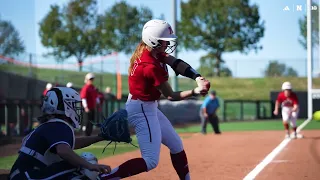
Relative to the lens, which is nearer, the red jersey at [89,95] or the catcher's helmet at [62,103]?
the catcher's helmet at [62,103]

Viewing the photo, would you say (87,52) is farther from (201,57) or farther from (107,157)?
(107,157)

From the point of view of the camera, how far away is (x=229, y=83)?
46.4 m

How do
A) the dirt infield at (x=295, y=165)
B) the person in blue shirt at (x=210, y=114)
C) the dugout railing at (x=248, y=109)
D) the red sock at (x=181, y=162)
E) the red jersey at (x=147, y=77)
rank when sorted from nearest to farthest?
the red jersey at (x=147, y=77)
the red sock at (x=181, y=162)
the dirt infield at (x=295, y=165)
the person in blue shirt at (x=210, y=114)
the dugout railing at (x=248, y=109)

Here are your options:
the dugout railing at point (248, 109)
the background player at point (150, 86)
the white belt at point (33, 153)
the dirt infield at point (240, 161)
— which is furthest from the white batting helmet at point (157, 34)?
the dugout railing at point (248, 109)

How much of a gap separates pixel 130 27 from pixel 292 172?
3393cm

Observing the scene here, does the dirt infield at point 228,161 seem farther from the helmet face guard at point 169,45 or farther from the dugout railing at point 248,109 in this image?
the dugout railing at point 248,109

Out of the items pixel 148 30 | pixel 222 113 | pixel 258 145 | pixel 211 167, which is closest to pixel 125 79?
pixel 222 113

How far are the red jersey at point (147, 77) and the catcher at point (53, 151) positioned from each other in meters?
1.22

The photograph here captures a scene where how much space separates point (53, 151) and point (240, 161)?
22.9 feet

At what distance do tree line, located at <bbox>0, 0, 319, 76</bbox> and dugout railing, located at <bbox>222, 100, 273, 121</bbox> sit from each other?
3805 millimetres

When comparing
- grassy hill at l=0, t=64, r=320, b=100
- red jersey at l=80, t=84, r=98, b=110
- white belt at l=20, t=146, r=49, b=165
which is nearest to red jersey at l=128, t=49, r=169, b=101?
white belt at l=20, t=146, r=49, b=165

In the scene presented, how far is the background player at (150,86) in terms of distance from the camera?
611 cm

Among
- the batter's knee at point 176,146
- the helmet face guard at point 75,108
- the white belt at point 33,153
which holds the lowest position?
the batter's knee at point 176,146

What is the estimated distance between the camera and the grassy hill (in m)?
35.2
